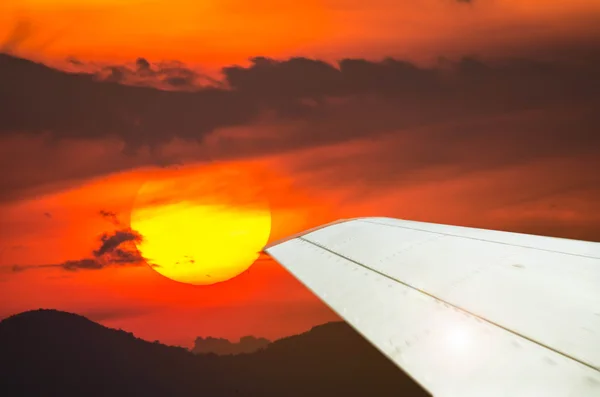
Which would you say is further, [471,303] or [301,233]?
[301,233]

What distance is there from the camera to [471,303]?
398cm

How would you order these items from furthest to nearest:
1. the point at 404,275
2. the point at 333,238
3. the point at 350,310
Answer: the point at 333,238 → the point at 404,275 → the point at 350,310

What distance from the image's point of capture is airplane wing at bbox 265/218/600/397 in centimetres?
287

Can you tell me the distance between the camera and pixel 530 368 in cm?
284

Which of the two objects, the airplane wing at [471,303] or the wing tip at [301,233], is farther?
the wing tip at [301,233]

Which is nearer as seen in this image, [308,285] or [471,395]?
[471,395]

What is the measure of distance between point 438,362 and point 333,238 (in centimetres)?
414

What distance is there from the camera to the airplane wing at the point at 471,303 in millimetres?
2873

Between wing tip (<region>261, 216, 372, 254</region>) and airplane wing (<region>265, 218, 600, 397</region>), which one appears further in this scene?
wing tip (<region>261, 216, 372, 254</region>)

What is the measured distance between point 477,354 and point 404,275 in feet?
6.13

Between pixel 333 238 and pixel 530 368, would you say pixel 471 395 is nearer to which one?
pixel 530 368

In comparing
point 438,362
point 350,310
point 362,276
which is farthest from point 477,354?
point 362,276

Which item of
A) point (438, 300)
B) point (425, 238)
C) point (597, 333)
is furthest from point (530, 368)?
point (425, 238)

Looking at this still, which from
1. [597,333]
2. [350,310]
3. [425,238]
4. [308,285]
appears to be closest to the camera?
[597,333]
